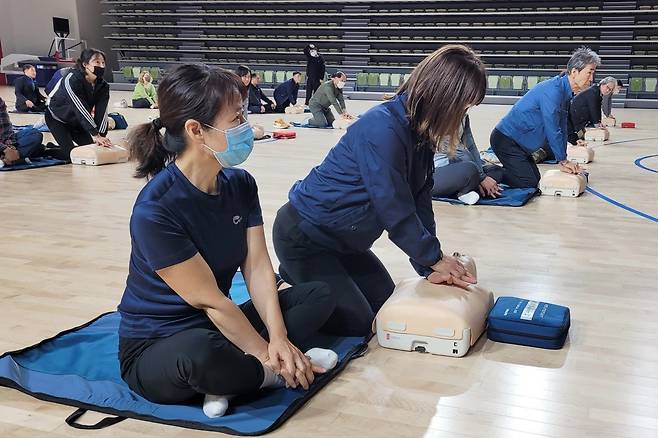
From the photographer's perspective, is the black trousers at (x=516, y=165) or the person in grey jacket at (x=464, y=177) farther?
the black trousers at (x=516, y=165)

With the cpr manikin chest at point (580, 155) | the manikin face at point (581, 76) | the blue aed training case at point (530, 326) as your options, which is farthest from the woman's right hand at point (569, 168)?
the blue aed training case at point (530, 326)

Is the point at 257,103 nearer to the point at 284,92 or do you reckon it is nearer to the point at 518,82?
the point at 284,92

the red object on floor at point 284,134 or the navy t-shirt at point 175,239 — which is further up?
the navy t-shirt at point 175,239

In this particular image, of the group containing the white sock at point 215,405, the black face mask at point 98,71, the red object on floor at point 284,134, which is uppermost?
the black face mask at point 98,71

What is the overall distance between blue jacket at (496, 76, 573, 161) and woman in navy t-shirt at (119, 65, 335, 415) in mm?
3590

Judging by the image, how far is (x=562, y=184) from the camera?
516cm

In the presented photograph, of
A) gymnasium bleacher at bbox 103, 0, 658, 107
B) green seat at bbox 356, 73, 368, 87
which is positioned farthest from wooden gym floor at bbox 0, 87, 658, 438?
green seat at bbox 356, 73, 368, 87

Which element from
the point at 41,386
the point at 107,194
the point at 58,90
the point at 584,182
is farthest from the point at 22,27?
the point at 41,386

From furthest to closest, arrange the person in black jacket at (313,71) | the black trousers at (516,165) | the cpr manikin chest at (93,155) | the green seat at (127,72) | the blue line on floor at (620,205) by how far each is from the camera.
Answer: the green seat at (127,72)
the person in black jacket at (313,71)
the cpr manikin chest at (93,155)
the black trousers at (516,165)
the blue line on floor at (620,205)

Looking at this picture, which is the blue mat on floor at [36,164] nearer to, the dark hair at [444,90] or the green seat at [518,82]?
the dark hair at [444,90]

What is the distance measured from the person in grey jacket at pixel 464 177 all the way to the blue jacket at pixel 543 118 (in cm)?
53

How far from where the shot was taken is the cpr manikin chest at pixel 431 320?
92.4 inches

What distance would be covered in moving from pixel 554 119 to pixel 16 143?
5066mm

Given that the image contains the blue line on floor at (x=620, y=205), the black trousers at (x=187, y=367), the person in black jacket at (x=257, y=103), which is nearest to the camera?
the black trousers at (x=187, y=367)
